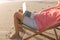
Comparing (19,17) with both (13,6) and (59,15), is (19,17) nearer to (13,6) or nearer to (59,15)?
(59,15)

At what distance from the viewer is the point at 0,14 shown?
2.87 meters

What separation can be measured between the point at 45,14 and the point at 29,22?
206mm

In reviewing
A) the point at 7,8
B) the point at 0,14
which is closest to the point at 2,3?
the point at 7,8

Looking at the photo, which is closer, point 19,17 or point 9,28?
point 19,17

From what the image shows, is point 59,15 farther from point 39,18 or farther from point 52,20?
point 39,18

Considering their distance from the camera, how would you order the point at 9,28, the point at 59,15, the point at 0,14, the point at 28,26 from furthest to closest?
the point at 0,14 < the point at 9,28 < the point at 28,26 < the point at 59,15

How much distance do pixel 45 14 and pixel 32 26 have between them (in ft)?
0.65

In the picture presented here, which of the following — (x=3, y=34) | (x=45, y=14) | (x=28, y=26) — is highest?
(x=45, y=14)

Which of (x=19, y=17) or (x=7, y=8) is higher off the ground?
(x=19, y=17)

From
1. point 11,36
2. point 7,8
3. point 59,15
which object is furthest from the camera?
point 7,8

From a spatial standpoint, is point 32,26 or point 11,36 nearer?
point 32,26

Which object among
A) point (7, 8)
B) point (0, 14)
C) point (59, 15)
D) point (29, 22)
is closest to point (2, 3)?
point (7, 8)

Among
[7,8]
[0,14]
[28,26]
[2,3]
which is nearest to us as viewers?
[28,26]

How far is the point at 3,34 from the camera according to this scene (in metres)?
2.20
